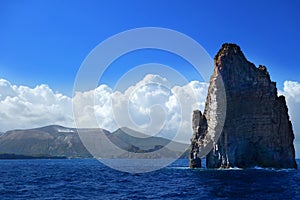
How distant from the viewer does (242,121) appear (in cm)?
11681

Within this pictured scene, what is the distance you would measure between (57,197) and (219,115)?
258 ft

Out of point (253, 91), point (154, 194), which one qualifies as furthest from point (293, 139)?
point (154, 194)

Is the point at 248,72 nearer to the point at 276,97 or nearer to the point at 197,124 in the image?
the point at 276,97

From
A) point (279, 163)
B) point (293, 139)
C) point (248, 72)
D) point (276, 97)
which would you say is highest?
point (248, 72)

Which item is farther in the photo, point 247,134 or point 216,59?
point 216,59

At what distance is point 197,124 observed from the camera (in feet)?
418

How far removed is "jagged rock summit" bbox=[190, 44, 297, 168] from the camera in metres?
113

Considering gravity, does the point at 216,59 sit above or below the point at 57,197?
above

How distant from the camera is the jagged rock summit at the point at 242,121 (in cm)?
11319

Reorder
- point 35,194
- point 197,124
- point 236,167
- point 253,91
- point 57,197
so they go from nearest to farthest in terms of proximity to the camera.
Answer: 1. point 57,197
2. point 35,194
3. point 236,167
4. point 253,91
5. point 197,124

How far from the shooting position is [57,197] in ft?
156

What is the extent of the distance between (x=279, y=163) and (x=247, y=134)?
13.3 meters

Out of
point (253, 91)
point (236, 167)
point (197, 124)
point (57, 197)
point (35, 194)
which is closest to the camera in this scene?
point (57, 197)

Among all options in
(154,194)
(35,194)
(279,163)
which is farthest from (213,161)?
(35,194)
